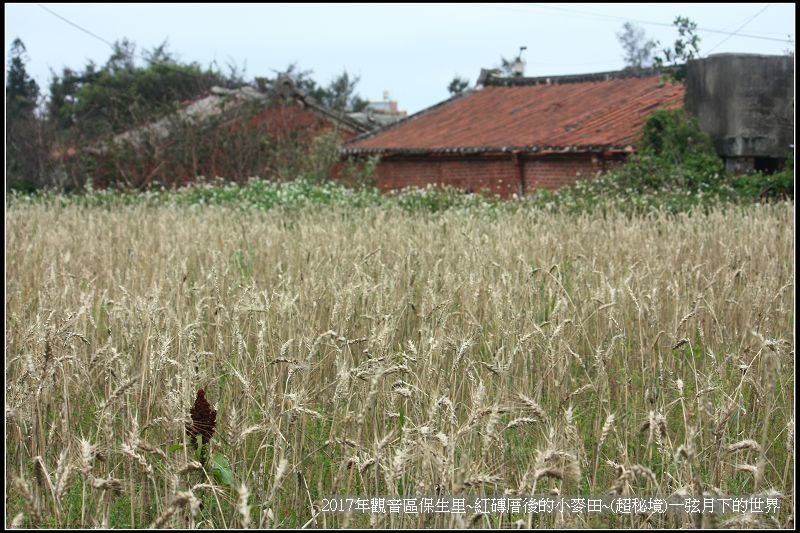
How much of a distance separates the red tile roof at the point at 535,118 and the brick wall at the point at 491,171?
357 mm

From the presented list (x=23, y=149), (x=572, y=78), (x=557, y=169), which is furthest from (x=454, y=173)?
(x=23, y=149)

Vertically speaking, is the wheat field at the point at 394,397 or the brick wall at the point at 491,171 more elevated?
the brick wall at the point at 491,171

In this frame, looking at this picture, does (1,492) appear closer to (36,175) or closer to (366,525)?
(366,525)

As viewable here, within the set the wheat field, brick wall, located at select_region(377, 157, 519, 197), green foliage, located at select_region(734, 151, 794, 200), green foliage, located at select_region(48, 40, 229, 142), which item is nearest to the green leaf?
the wheat field

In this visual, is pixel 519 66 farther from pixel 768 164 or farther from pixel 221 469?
pixel 221 469

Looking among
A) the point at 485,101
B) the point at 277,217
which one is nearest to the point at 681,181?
the point at 277,217

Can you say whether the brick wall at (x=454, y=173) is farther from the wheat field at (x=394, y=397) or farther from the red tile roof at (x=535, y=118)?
the wheat field at (x=394, y=397)

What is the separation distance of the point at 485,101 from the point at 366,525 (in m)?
23.0

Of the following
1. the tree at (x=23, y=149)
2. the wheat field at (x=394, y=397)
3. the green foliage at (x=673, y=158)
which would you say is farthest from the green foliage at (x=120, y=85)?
the wheat field at (x=394, y=397)

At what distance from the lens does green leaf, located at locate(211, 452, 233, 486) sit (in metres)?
2.96

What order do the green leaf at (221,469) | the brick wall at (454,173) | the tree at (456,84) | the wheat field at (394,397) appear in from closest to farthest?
the wheat field at (394,397)
the green leaf at (221,469)
the brick wall at (454,173)
the tree at (456,84)

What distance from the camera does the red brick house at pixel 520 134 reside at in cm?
1852

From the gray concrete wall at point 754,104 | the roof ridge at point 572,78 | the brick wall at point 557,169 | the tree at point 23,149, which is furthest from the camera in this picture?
the tree at point 23,149

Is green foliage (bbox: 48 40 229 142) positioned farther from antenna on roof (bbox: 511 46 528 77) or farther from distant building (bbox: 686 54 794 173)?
distant building (bbox: 686 54 794 173)
